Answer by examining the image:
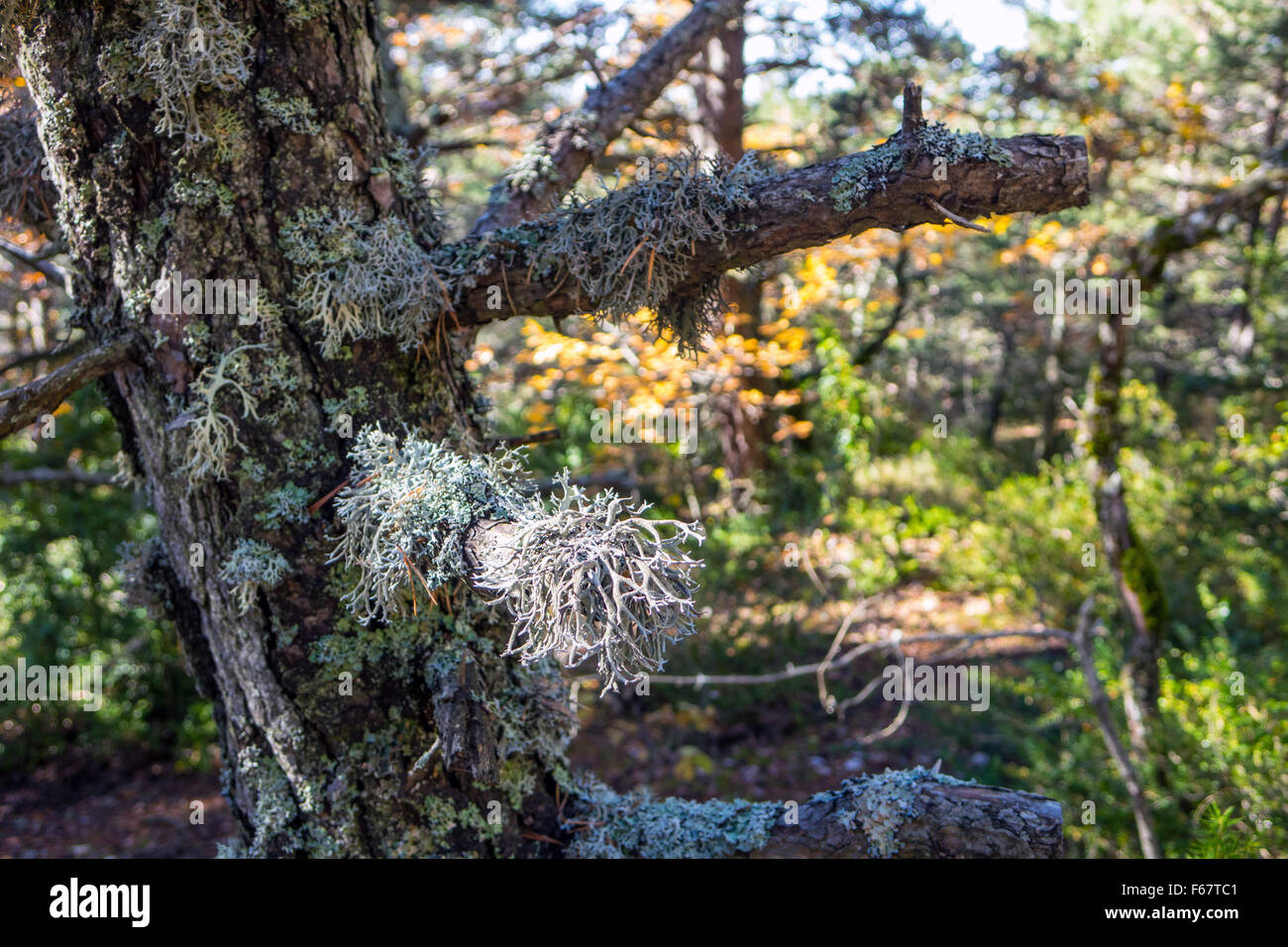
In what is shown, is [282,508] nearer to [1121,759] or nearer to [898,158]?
[898,158]

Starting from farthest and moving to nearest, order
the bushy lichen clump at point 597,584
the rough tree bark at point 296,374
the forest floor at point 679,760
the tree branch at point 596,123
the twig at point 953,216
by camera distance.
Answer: the forest floor at point 679,760, the tree branch at point 596,123, the rough tree bark at point 296,374, the twig at point 953,216, the bushy lichen clump at point 597,584

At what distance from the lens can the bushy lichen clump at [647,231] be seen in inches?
64.2

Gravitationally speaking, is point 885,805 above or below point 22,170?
below

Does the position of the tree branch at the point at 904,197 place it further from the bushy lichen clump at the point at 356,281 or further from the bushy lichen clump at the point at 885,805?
the bushy lichen clump at the point at 885,805

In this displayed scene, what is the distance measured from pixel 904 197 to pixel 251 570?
4.88ft

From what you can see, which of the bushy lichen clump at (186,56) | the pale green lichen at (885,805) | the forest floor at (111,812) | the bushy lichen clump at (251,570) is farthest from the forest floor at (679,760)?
the bushy lichen clump at (186,56)

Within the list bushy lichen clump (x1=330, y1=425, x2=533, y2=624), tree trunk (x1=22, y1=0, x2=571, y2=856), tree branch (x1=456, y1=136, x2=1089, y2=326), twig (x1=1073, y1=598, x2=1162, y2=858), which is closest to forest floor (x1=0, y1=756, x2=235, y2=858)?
tree trunk (x1=22, y1=0, x2=571, y2=856)

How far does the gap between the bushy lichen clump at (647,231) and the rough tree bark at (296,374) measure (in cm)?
4

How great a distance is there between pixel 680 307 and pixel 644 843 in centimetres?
125

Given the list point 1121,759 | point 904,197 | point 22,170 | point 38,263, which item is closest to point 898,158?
point 904,197

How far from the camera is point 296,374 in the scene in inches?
67.4

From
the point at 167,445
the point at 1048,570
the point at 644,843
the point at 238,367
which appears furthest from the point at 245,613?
the point at 1048,570
